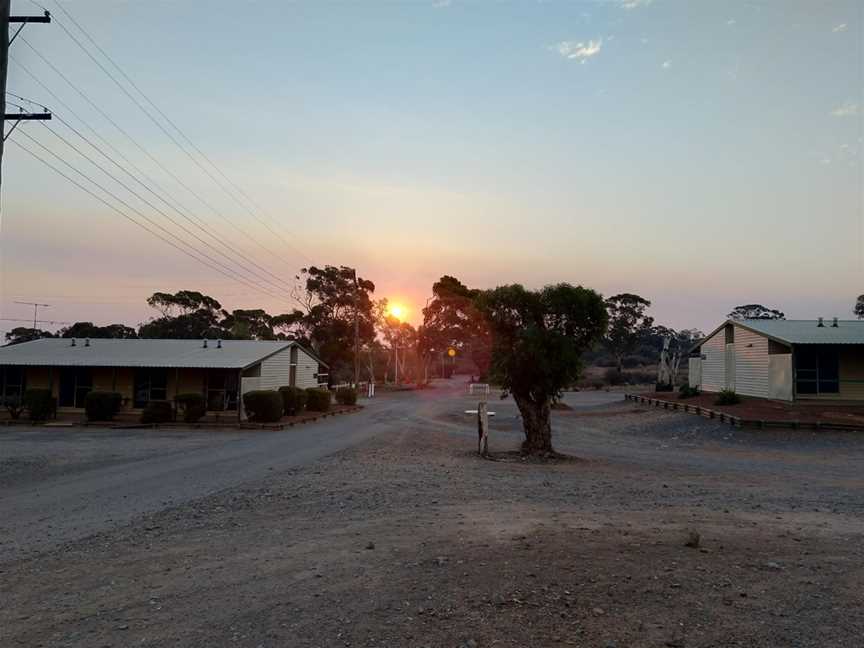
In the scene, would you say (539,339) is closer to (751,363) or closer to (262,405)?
(262,405)

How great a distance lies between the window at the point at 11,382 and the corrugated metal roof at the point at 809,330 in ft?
122

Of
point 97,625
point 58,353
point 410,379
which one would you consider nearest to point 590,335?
point 97,625

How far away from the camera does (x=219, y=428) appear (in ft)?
85.1

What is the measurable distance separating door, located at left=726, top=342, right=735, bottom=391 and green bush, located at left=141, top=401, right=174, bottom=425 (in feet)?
94.3

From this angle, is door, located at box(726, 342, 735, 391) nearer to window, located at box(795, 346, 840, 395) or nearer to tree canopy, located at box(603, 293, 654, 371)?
window, located at box(795, 346, 840, 395)

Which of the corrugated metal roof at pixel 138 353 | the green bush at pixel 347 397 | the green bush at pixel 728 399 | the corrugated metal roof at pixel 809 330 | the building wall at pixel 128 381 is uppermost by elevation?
the corrugated metal roof at pixel 809 330

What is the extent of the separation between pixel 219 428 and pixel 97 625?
22.4 metres

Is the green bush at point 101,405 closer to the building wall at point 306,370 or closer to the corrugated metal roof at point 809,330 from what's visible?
the building wall at point 306,370

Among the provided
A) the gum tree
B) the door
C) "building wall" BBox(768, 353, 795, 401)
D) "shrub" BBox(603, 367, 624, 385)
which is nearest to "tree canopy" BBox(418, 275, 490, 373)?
"shrub" BBox(603, 367, 624, 385)

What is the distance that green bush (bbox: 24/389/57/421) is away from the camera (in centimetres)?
2738

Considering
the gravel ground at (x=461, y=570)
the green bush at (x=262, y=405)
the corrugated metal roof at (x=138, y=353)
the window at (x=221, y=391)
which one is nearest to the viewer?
the gravel ground at (x=461, y=570)

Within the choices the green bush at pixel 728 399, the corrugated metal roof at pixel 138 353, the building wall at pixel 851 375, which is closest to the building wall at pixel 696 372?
the green bush at pixel 728 399

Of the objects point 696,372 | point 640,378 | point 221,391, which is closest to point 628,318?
point 640,378

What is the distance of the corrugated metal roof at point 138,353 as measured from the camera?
96.4ft
